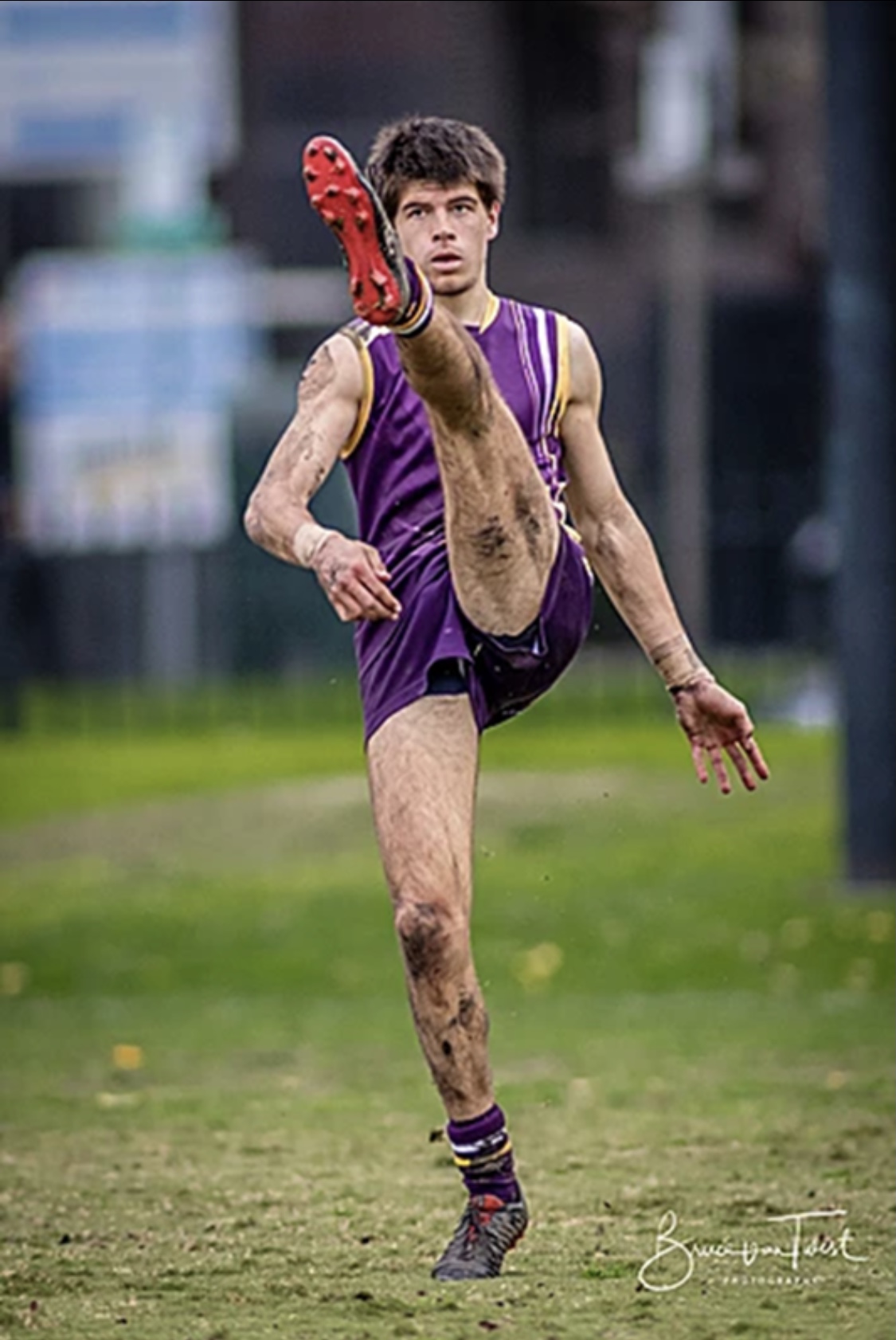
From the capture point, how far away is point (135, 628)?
1220 inches

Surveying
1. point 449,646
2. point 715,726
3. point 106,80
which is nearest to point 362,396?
point 449,646

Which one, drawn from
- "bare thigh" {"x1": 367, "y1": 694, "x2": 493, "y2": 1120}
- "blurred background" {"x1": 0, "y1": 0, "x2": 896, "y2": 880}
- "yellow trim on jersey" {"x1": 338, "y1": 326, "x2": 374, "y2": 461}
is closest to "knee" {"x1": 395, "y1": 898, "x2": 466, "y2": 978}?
"bare thigh" {"x1": 367, "y1": 694, "x2": 493, "y2": 1120}

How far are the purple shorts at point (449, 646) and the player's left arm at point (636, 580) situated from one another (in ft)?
0.52

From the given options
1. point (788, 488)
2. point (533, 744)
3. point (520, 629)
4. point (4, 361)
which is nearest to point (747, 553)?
point (788, 488)

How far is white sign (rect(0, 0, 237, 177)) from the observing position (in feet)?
135

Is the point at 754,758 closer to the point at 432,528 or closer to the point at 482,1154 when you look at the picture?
the point at 432,528

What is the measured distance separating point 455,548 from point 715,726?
0.75 meters

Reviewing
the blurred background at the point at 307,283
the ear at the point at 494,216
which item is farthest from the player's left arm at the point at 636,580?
the blurred background at the point at 307,283

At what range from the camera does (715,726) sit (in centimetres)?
701

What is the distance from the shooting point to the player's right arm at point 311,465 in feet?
21.0

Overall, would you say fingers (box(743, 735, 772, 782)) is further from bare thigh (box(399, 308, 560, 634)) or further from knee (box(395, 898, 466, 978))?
knee (box(395, 898, 466, 978))

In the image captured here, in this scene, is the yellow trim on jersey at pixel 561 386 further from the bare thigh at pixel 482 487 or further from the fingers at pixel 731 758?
the fingers at pixel 731 758

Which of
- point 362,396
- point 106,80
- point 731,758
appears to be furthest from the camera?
point 106,80

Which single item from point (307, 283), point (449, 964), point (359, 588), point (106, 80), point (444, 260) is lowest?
point (307, 283)
